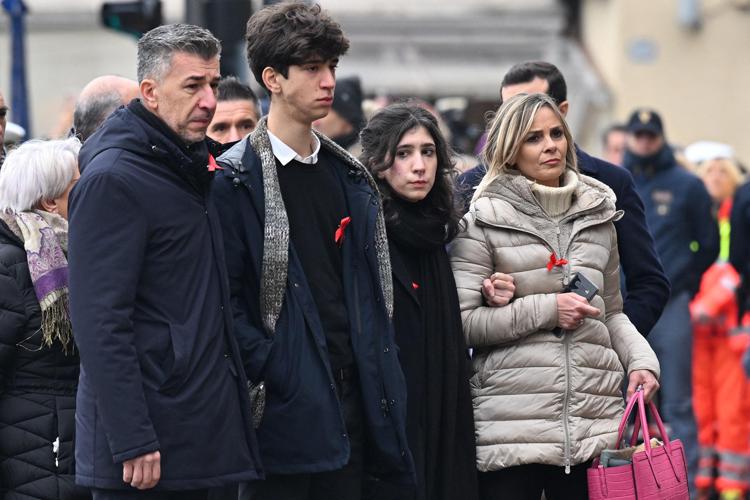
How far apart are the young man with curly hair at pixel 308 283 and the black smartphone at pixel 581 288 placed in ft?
2.57

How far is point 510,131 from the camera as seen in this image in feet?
19.5

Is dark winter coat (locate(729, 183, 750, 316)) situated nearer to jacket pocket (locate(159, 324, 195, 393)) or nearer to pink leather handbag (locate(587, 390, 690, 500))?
pink leather handbag (locate(587, 390, 690, 500))

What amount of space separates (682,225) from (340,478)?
204 inches

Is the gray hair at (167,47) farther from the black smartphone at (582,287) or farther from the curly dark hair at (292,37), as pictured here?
the black smartphone at (582,287)

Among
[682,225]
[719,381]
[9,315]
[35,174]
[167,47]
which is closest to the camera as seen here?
[167,47]

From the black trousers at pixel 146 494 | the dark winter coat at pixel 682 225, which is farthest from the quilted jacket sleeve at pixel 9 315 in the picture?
the dark winter coat at pixel 682 225

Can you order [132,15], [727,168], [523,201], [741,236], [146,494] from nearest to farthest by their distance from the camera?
[146,494]
[523,201]
[741,236]
[132,15]
[727,168]

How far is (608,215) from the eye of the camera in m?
5.90

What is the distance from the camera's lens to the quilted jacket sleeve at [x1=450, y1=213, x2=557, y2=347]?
5.65 metres

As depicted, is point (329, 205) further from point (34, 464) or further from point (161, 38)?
point (34, 464)

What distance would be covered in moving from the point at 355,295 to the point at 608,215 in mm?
1209

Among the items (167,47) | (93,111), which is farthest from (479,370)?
(93,111)

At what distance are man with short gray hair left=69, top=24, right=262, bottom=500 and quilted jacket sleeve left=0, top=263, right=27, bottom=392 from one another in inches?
26.4

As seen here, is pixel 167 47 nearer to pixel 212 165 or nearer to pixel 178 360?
pixel 212 165
